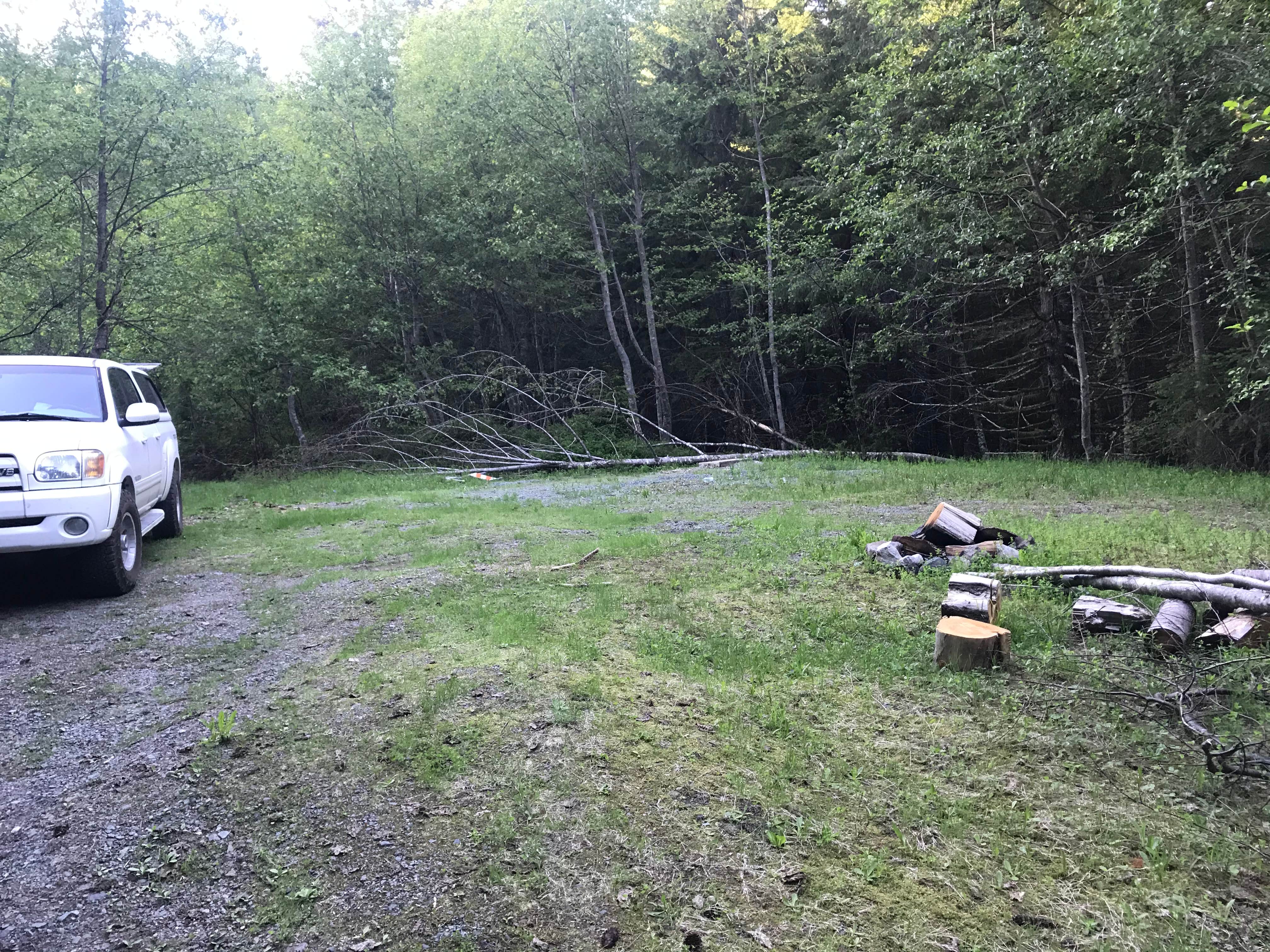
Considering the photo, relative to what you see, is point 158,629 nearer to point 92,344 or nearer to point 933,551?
point 933,551

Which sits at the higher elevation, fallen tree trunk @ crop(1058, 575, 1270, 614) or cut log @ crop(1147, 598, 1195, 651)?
fallen tree trunk @ crop(1058, 575, 1270, 614)

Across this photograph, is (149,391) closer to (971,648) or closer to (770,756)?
(770,756)

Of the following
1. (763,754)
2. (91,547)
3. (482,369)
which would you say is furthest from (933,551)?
(482,369)

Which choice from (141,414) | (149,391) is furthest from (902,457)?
(141,414)

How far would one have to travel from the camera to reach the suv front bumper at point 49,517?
16.9 ft

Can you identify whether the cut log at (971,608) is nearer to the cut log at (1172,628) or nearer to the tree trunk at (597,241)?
the cut log at (1172,628)

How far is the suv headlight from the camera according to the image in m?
5.31

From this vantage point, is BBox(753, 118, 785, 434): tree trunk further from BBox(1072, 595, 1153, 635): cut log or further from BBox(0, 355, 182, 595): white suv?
BBox(1072, 595, 1153, 635): cut log

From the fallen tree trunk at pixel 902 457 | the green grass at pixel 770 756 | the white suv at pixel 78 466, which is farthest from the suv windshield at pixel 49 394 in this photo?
the fallen tree trunk at pixel 902 457

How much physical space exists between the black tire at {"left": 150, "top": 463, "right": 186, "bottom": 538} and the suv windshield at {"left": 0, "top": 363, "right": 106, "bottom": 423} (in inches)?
88.3

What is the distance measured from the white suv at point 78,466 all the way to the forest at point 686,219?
961 cm

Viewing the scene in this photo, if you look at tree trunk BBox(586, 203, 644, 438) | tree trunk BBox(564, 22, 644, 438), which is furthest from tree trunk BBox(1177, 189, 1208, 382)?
tree trunk BBox(586, 203, 644, 438)

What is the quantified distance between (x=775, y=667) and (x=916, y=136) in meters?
14.1

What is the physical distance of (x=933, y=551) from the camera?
19.9 ft
